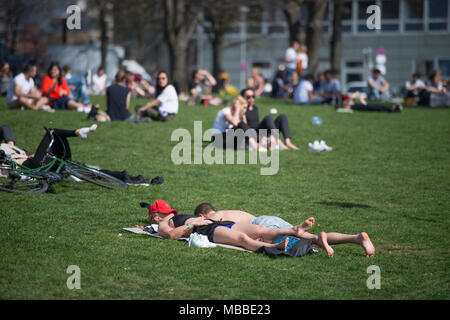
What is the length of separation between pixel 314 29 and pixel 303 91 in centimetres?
696

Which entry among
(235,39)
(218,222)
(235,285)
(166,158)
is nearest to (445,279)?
(235,285)

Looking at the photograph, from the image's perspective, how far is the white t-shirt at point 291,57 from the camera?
27625 mm

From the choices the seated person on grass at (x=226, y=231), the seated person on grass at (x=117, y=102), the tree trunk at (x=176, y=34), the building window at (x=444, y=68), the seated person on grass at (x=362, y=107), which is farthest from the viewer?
the building window at (x=444, y=68)

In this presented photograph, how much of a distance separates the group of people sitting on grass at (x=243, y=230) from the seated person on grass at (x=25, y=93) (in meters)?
12.3

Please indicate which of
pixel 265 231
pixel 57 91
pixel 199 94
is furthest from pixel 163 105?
pixel 265 231

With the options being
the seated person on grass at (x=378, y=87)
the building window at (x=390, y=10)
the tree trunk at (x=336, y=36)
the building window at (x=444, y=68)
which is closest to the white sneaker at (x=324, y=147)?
the seated person on grass at (x=378, y=87)

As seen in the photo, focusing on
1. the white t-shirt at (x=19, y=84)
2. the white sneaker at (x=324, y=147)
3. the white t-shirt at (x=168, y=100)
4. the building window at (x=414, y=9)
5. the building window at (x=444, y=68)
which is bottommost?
the white sneaker at (x=324, y=147)

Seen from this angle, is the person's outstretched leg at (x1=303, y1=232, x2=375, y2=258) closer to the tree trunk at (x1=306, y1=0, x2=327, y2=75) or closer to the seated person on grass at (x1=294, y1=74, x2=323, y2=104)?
the seated person on grass at (x1=294, y1=74, x2=323, y2=104)

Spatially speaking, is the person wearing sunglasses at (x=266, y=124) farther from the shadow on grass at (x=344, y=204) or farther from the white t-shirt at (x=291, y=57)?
the white t-shirt at (x=291, y=57)

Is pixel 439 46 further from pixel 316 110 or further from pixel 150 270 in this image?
pixel 150 270

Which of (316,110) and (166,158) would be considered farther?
(316,110)

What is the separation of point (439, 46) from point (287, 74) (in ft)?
94.1

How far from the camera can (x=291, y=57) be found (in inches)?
1093
